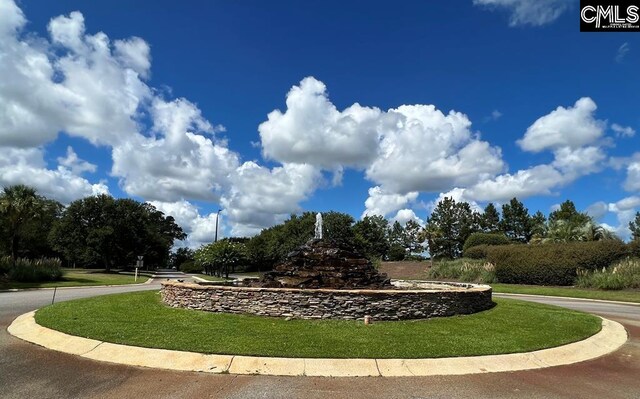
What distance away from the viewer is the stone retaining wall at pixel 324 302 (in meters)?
11.2

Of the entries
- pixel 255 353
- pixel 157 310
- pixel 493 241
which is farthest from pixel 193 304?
pixel 493 241

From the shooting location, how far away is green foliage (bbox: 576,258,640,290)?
82.4ft

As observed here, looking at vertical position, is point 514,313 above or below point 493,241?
below

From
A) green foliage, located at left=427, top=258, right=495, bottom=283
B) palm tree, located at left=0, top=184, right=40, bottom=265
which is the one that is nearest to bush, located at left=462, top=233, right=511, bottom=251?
green foliage, located at left=427, top=258, right=495, bottom=283

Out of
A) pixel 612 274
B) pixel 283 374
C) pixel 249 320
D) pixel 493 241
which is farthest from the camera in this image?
pixel 493 241

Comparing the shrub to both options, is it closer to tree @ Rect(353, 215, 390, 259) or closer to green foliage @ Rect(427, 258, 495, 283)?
green foliage @ Rect(427, 258, 495, 283)

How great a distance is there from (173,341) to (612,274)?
2784cm

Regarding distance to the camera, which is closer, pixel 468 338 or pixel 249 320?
pixel 468 338

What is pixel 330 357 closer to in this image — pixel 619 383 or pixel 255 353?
pixel 255 353

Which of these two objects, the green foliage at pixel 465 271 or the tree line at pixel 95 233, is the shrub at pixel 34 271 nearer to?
the tree line at pixel 95 233

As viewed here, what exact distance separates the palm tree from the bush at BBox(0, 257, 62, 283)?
4226mm

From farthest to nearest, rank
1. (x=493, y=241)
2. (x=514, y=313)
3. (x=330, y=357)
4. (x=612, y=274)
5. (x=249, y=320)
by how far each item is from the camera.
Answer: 1. (x=493, y=241)
2. (x=612, y=274)
3. (x=514, y=313)
4. (x=249, y=320)
5. (x=330, y=357)

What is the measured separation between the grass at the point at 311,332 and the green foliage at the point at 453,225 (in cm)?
6275

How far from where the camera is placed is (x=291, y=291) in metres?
11.3
